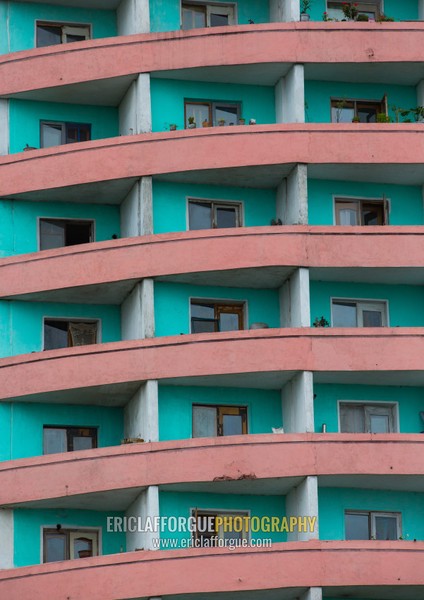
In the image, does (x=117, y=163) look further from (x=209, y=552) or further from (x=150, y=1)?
(x=209, y=552)

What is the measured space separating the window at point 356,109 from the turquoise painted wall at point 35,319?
27.0 ft

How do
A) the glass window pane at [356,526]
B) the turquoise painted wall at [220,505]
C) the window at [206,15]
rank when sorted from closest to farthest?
the turquoise painted wall at [220,505], the glass window pane at [356,526], the window at [206,15]

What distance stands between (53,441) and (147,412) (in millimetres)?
3471

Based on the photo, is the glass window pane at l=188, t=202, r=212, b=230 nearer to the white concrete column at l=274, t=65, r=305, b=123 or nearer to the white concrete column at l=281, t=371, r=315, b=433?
the white concrete column at l=274, t=65, r=305, b=123

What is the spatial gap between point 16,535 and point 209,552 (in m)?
5.58

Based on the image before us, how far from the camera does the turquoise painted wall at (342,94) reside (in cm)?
6600

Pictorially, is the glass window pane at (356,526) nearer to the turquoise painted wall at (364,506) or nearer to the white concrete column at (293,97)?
the turquoise painted wall at (364,506)

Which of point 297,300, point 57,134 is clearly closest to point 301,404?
point 297,300

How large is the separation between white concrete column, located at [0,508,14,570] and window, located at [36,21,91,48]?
44.9ft

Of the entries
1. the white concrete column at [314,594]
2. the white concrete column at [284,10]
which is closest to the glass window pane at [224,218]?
the white concrete column at [284,10]

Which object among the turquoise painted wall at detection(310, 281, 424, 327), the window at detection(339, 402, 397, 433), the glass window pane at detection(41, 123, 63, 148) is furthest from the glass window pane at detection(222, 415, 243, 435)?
the glass window pane at detection(41, 123, 63, 148)

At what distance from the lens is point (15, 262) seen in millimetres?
63750

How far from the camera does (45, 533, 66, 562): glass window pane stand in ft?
205

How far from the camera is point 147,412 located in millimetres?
61625
